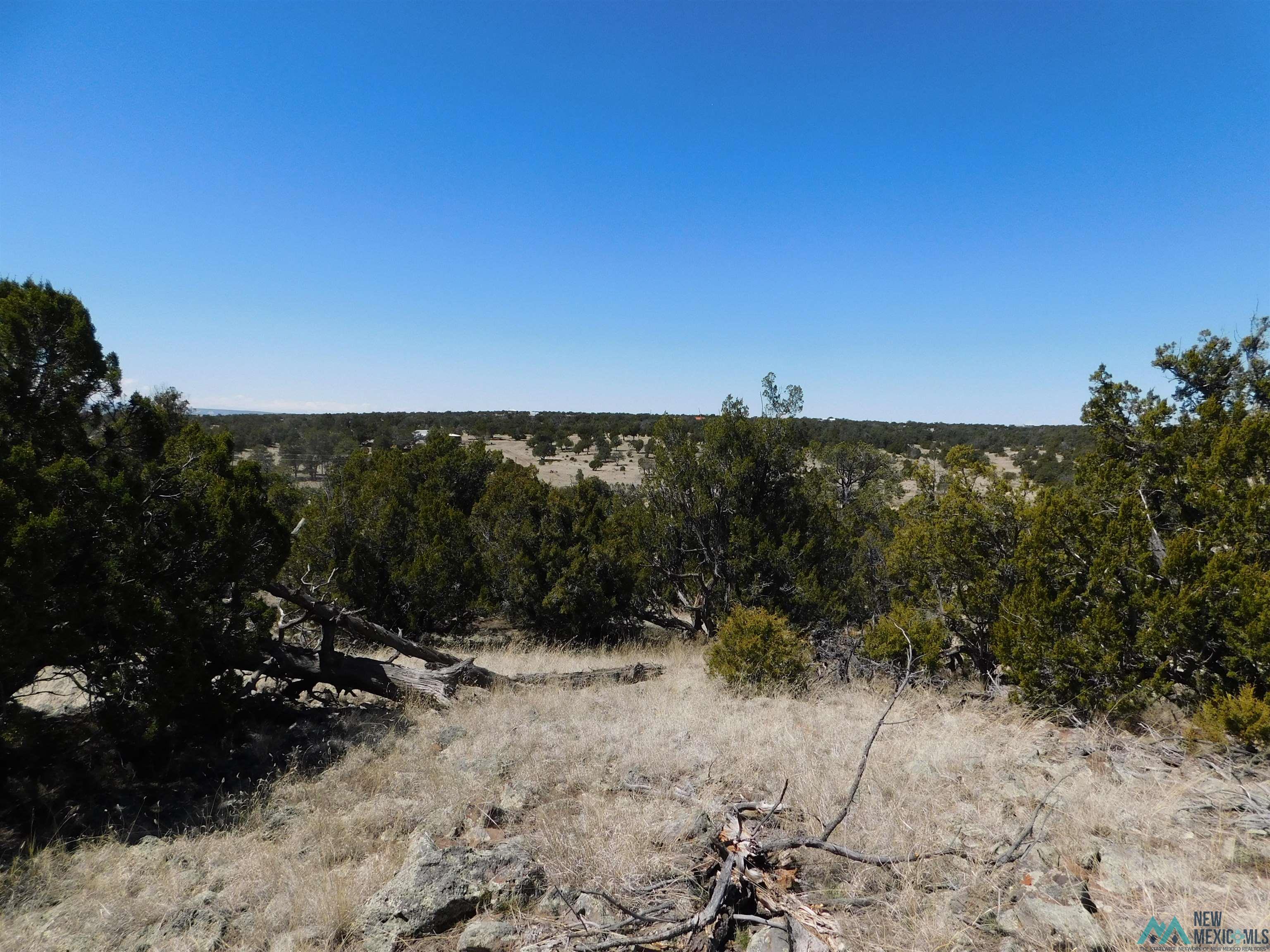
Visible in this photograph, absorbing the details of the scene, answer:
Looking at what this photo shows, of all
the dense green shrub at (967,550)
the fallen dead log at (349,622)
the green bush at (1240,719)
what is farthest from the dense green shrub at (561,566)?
the green bush at (1240,719)

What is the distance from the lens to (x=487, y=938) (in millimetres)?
3617

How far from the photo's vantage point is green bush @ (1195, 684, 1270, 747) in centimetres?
549

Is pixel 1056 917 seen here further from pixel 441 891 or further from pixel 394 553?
pixel 394 553

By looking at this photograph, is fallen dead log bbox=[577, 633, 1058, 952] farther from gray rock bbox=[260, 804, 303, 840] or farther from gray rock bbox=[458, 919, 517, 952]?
gray rock bbox=[260, 804, 303, 840]

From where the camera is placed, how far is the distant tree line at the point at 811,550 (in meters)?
5.43

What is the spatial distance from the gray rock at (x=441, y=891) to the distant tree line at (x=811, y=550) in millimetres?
3534

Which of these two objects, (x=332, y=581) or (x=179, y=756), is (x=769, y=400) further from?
(x=179, y=756)

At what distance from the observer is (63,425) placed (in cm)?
574

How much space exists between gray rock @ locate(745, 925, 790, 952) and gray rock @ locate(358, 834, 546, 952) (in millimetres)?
1548

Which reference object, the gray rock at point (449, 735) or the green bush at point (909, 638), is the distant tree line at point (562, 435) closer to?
the green bush at point (909, 638)

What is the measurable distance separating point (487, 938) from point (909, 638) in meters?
7.13

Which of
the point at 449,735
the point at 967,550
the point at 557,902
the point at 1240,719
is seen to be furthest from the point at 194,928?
the point at 967,550

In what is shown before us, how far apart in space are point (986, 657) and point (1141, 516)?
320cm

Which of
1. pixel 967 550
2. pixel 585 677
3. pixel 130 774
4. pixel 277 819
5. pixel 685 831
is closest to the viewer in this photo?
pixel 685 831
